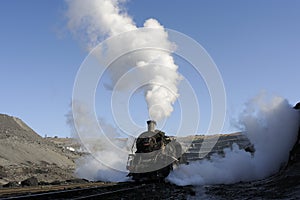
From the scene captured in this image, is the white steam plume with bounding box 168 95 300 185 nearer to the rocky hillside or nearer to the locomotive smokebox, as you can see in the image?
the locomotive smokebox

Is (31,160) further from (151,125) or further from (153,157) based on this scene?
(153,157)

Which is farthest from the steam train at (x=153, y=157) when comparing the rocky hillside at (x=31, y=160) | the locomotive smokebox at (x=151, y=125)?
the rocky hillside at (x=31, y=160)

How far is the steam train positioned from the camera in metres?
26.5

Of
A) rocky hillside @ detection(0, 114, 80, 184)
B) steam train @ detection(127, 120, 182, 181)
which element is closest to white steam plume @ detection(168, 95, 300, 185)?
steam train @ detection(127, 120, 182, 181)

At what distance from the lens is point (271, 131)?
79.1ft

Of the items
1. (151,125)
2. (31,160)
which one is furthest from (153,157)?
(31,160)

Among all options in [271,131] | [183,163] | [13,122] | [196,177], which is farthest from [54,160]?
[271,131]

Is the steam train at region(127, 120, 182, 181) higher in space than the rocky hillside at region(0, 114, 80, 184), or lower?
lower

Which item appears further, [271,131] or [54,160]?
[54,160]

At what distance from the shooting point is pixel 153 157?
27078mm

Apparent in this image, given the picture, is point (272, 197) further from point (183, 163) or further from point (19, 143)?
point (19, 143)

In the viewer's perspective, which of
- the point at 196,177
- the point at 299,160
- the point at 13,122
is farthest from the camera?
the point at 13,122

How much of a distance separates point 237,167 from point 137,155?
25.0 ft

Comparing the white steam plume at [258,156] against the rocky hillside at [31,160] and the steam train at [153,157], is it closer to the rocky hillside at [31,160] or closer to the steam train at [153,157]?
the steam train at [153,157]
